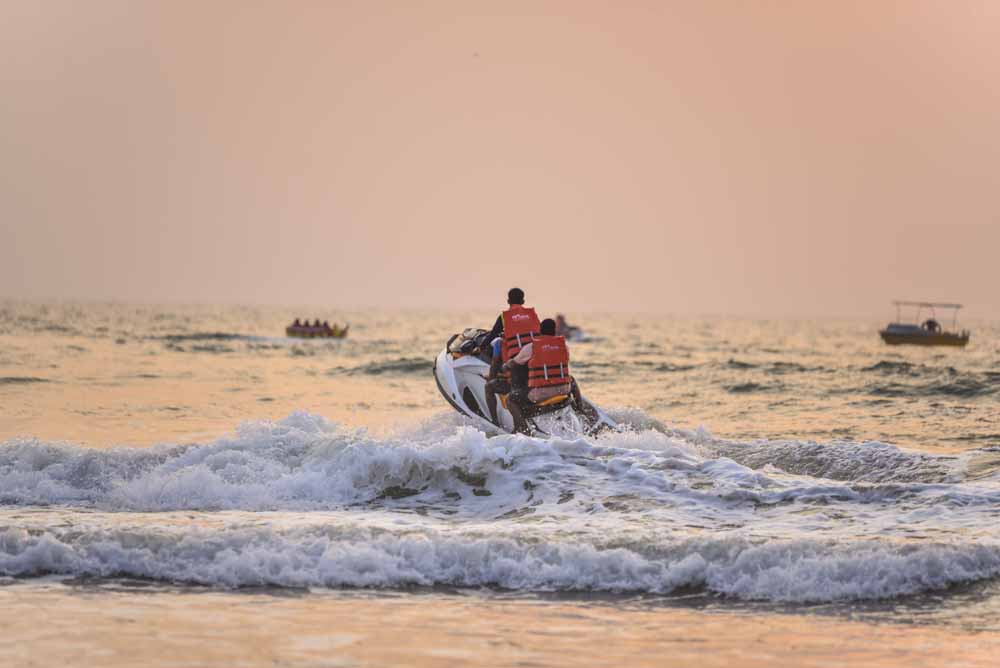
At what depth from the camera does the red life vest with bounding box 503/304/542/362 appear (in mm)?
16969

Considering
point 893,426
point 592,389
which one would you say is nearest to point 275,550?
point 893,426

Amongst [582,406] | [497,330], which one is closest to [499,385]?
[497,330]

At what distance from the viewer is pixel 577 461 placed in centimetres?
1419

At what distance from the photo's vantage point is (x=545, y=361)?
1692 centimetres

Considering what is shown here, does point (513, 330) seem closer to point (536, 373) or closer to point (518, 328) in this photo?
point (518, 328)

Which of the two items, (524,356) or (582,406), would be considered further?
(582,406)

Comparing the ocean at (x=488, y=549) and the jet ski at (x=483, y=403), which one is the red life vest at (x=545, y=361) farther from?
the ocean at (x=488, y=549)

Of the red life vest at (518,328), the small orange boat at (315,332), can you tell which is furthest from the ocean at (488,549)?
the small orange boat at (315,332)

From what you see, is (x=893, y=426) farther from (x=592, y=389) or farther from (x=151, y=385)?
(x=151, y=385)

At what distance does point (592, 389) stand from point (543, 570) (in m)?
25.5

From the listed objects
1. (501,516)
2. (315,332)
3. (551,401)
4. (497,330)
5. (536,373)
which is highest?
(497,330)

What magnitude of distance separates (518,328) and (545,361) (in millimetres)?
651

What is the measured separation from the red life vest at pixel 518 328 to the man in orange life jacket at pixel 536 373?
9 cm

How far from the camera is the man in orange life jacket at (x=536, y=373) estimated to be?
55.4 ft
